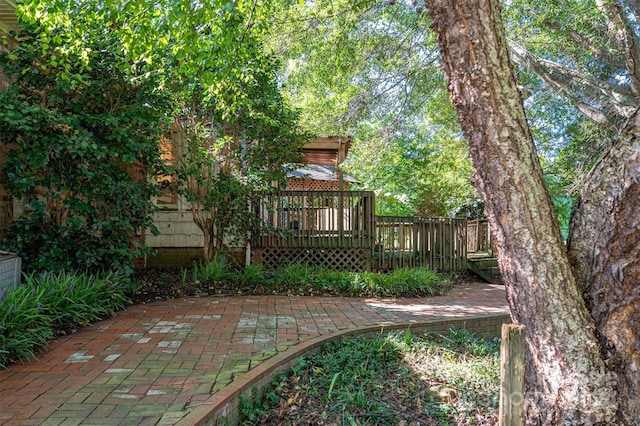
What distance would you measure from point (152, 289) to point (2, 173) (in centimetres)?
252

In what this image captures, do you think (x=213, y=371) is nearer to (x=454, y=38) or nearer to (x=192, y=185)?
(x=454, y=38)

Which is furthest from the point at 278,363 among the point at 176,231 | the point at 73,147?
the point at 176,231

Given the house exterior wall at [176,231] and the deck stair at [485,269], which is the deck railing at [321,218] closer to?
the house exterior wall at [176,231]

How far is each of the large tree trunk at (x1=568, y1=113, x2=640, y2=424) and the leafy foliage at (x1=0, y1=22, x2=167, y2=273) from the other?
193 inches

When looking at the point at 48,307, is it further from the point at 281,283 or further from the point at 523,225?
the point at 523,225

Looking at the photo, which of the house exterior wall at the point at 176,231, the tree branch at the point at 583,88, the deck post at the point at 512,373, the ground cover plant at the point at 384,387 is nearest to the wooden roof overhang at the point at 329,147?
the house exterior wall at the point at 176,231

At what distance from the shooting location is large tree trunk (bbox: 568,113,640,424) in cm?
233

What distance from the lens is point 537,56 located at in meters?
8.73

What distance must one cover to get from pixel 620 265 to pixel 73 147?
534 cm

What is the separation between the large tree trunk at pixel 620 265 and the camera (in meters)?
2.33

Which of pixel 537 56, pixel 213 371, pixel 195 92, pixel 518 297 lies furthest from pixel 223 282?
pixel 537 56

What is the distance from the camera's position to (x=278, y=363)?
3.51 meters

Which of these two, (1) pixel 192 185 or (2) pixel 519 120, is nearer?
(2) pixel 519 120

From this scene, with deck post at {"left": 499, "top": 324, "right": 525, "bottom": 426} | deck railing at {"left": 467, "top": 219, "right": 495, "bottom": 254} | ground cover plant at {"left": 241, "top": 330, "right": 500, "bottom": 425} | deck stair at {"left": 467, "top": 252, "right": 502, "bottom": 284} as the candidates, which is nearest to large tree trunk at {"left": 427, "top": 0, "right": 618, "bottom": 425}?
deck post at {"left": 499, "top": 324, "right": 525, "bottom": 426}
